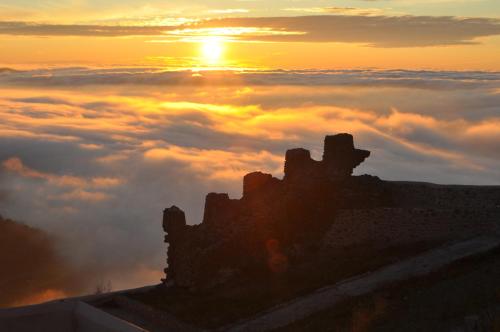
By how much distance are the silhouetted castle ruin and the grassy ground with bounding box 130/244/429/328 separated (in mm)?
600

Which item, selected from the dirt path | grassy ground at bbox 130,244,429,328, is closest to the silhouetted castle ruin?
grassy ground at bbox 130,244,429,328

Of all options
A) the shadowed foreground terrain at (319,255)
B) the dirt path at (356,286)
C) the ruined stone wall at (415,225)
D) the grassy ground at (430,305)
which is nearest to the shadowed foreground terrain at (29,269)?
the shadowed foreground terrain at (319,255)

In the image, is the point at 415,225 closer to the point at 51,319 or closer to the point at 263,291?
the point at 263,291

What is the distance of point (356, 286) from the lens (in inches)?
806

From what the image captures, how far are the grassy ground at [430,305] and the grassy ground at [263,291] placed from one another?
209cm

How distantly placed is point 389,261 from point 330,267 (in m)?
1.75

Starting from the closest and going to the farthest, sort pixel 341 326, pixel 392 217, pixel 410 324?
pixel 410 324, pixel 341 326, pixel 392 217

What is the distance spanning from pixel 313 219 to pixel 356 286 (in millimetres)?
4647

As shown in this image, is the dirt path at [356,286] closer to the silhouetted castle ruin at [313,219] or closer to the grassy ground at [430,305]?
the grassy ground at [430,305]

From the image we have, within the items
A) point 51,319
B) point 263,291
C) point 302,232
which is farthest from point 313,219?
point 51,319

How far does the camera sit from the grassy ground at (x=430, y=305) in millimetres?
15352

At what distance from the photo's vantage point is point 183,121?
17262cm

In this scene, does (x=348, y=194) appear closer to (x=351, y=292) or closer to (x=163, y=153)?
(x=351, y=292)

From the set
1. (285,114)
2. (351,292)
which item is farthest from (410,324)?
(285,114)
